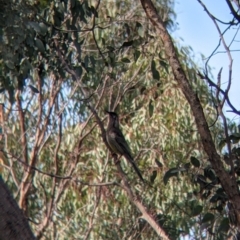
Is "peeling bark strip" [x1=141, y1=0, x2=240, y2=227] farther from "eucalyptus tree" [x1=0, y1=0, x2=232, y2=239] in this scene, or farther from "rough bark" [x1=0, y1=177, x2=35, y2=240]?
"eucalyptus tree" [x1=0, y1=0, x2=232, y2=239]

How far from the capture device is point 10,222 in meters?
2.16

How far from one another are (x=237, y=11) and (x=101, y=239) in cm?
495

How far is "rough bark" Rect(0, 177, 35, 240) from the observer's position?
2.15 metres

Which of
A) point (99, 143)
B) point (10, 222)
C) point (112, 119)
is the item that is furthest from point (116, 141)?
point (10, 222)

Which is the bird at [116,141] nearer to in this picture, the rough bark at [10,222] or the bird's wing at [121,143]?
the bird's wing at [121,143]

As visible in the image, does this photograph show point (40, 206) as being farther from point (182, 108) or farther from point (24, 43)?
point (24, 43)

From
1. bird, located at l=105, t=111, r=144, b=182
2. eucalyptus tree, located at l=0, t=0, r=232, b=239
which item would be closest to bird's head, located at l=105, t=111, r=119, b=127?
bird, located at l=105, t=111, r=144, b=182

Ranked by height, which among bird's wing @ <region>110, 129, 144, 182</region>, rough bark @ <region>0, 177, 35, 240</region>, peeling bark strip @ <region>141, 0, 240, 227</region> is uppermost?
bird's wing @ <region>110, 129, 144, 182</region>

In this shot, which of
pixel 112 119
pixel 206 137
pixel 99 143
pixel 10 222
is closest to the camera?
pixel 10 222

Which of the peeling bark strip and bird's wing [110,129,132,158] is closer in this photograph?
A: the peeling bark strip

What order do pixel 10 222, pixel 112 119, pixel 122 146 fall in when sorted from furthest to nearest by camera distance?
pixel 112 119 < pixel 122 146 < pixel 10 222

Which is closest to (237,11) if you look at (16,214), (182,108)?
(16,214)

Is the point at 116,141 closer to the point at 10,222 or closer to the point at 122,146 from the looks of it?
the point at 122,146

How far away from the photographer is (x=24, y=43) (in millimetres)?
5102
